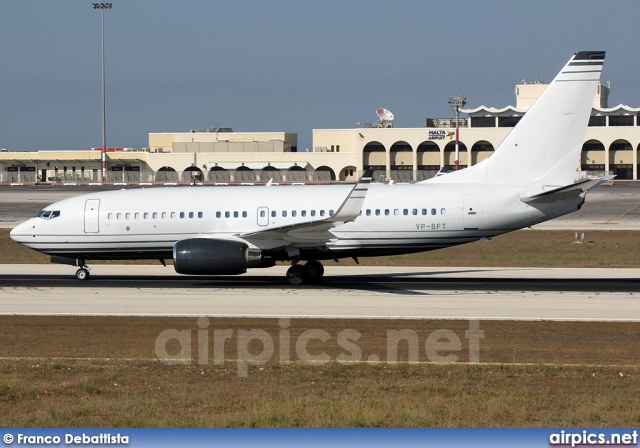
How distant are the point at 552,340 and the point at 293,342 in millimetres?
5659

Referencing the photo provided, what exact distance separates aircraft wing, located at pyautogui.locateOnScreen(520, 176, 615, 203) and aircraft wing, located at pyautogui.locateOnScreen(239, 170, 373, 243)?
605 cm

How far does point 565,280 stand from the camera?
1261 inches

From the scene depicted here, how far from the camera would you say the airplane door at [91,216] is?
32344mm

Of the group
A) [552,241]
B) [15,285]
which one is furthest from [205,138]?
[15,285]

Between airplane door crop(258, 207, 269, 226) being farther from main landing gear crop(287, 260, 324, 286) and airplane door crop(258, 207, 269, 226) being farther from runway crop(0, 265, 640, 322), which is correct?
runway crop(0, 265, 640, 322)

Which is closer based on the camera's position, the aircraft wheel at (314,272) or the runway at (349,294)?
the runway at (349,294)

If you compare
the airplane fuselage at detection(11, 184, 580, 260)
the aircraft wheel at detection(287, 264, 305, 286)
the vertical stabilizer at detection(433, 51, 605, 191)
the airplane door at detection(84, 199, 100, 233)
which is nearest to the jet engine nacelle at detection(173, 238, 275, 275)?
the airplane fuselage at detection(11, 184, 580, 260)

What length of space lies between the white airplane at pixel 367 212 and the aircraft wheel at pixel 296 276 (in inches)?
1.3

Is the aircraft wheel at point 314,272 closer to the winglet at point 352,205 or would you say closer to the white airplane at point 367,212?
the white airplane at point 367,212

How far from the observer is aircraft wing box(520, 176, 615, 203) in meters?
28.9

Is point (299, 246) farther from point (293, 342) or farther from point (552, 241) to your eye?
point (552, 241)

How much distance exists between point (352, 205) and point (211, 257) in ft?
15.7

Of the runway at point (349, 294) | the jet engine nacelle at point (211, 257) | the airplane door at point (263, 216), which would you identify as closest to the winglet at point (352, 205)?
the runway at point (349, 294)

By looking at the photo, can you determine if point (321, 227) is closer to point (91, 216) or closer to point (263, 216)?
point (263, 216)
